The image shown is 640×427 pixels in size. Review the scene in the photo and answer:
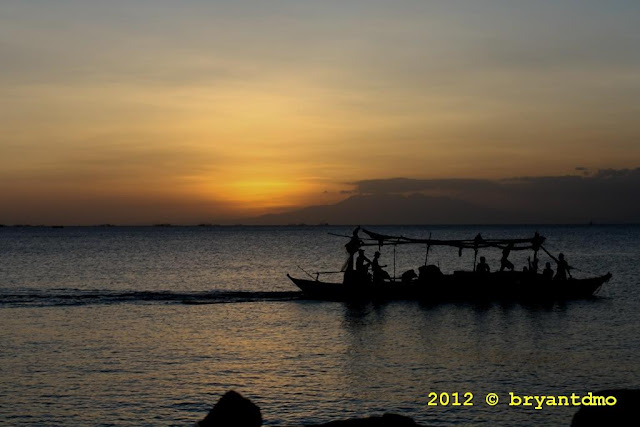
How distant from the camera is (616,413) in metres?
12.5

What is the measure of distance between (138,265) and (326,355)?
62.9 m

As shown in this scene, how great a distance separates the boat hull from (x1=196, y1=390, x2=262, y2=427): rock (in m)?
29.5

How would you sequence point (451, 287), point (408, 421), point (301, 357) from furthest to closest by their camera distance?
point (451, 287) → point (301, 357) → point (408, 421)

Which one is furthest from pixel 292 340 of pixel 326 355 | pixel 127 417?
pixel 127 417

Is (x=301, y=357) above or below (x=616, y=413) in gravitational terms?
below

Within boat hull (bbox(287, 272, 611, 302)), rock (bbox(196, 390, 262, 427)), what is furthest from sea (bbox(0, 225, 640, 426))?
rock (bbox(196, 390, 262, 427))

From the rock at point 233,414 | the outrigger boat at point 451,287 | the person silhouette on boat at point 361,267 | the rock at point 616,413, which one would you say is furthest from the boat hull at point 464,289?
the rock at point 233,414

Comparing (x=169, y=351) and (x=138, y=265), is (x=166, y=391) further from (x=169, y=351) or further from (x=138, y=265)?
(x=138, y=265)

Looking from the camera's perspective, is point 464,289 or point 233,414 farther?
point 464,289

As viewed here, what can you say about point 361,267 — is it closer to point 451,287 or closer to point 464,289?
point 451,287

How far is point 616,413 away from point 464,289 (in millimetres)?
30096

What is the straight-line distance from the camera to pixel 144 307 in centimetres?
4053

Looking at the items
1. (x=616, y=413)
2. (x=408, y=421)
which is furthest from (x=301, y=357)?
(x=616, y=413)

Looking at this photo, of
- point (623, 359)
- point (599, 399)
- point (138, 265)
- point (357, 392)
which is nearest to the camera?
point (599, 399)
